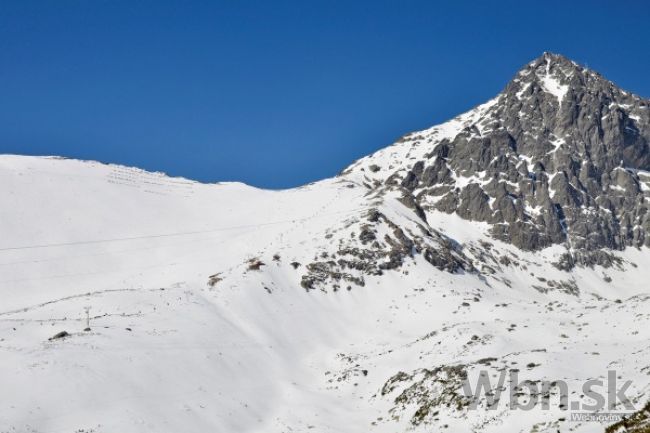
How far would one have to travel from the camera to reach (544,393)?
32594 millimetres

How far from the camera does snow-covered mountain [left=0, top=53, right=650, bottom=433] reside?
3872 centimetres

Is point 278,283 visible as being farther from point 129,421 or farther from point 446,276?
point 129,421

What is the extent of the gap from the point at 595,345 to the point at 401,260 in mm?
56584

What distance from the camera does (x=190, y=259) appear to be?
322ft

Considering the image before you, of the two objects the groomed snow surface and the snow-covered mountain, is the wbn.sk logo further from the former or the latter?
the groomed snow surface

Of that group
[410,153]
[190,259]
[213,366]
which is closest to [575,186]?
[410,153]

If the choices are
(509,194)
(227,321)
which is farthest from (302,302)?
(509,194)

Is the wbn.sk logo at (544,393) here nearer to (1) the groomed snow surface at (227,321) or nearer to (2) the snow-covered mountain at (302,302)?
(2) the snow-covered mountain at (302,302)

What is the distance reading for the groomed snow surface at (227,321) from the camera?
38.5m

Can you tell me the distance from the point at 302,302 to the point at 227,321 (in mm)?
16863

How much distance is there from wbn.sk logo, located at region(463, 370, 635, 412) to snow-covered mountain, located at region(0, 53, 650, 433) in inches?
16.0

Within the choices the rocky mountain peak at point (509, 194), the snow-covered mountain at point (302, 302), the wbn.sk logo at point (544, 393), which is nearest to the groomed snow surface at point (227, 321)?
the snow-covered mountain at point (302, 302)

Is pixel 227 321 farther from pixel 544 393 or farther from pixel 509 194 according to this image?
pixel 509 194

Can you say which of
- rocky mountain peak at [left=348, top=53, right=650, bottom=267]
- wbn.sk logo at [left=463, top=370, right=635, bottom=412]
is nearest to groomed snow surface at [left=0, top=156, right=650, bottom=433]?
wbn.sk logo at [left=463, top=370, right=635, bottom=412]
